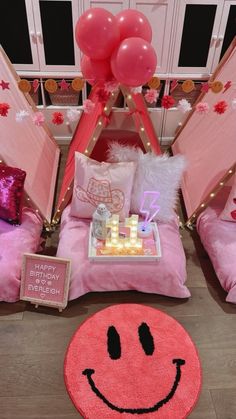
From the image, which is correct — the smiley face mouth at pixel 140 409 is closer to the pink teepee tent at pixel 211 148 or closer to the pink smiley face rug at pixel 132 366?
the pink smiley face rug at pixel 132 366

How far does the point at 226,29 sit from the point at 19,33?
1.81 meters

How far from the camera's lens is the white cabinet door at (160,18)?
295 centimetres

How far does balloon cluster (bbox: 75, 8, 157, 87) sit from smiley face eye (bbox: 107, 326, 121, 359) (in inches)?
54.3

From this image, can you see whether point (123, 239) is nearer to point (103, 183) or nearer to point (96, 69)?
point (103, 183)

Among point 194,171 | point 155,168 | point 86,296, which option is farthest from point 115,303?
point 194,171

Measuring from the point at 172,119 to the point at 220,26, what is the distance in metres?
0.91

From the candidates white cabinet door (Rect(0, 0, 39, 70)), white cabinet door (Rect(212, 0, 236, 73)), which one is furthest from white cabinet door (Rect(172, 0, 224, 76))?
white cabinet door (Rect(0, 0, 39, 70))

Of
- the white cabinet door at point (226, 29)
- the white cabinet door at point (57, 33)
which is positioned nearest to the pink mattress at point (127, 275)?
the white cabinet door at point (57, 33)

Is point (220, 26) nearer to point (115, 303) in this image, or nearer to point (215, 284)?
point (215, 284)

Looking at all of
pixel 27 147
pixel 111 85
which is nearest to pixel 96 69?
pixel 111 85

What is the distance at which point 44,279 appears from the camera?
2.08m

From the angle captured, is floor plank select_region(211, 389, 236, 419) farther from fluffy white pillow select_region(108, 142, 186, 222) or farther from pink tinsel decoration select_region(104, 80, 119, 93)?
pink tinsel decoration select_region(104, 80, 119, 93)

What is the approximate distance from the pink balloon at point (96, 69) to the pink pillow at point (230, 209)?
1083mm

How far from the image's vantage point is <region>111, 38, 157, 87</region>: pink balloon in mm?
1772
